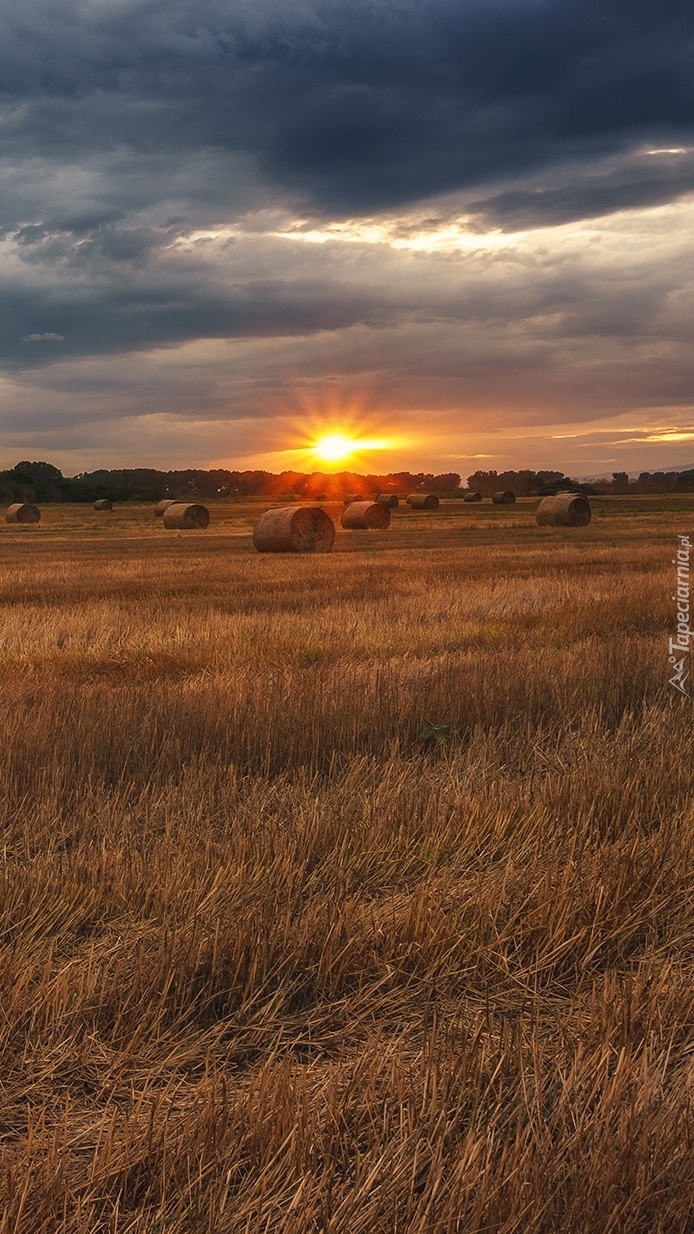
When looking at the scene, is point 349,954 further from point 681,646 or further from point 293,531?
point 293,531

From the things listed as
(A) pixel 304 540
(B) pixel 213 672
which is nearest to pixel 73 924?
(B) pixel 213 672

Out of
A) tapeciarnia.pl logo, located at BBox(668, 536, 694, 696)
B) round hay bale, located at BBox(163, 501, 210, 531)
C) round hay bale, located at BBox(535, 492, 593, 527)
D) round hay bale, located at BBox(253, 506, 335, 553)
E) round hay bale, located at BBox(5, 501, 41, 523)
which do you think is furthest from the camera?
round hay bale, located at BBox(5, 501, 41, 523)

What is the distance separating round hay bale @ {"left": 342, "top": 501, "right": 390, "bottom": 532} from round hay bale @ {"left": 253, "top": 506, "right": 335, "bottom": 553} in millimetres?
13398

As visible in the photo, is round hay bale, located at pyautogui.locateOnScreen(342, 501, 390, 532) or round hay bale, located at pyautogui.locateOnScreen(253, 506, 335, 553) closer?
round hay bale, located at pyautogui.locateOnScreen(253, 506, 335, 553)

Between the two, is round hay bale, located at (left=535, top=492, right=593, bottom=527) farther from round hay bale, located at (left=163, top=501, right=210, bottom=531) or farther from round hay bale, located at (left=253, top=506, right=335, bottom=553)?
round hay bale, located at (left=253, top=506, right=335, bottom=553)

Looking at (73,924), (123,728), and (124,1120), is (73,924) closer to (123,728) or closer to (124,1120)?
(124,1120)

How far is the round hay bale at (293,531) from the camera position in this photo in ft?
95.5

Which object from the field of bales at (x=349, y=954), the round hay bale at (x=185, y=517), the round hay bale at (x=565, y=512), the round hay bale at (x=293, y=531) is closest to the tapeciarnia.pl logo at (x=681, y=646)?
the field of bales at (x=349, y=954)

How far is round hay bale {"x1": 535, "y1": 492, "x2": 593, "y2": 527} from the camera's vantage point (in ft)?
144

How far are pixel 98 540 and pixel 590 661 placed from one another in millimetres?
31204

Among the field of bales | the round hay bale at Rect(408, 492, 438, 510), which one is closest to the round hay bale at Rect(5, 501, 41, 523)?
the round hay bale at Rect(408, 492, 438, 510)

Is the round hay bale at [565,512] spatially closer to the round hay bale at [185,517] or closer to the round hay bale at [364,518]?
the round hay bale at [364,518]

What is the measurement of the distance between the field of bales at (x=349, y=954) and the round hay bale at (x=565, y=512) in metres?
36.5

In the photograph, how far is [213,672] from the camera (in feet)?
30.7
